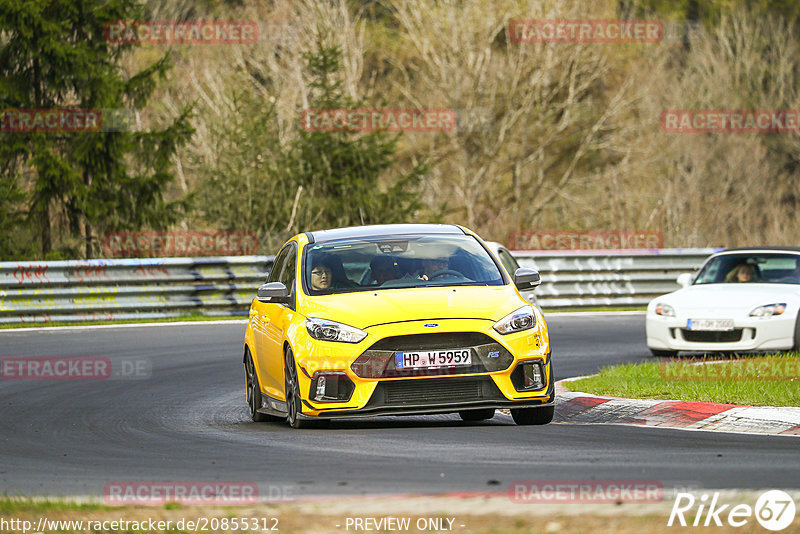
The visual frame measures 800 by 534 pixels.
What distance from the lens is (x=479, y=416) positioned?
11.2 meters

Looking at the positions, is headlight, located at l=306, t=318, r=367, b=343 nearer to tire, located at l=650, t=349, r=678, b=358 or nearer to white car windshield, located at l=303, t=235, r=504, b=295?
white car windshield, located at l=303, t=235, r=504, b=295

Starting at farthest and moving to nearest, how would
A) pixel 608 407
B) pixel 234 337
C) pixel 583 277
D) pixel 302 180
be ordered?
pixel 302 180 → pixel 583 277 → pixel 234 337 → pixel 608 407

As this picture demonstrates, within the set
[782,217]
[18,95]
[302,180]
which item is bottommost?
[782,217]

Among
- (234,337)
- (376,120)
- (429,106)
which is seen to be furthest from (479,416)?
(429,106)

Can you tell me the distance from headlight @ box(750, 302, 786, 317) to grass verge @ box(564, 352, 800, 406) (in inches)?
31.3

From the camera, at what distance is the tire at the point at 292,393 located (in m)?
10.1

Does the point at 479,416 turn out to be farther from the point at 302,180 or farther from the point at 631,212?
the point at 631,212

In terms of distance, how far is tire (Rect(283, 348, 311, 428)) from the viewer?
→ 1011 centimetres

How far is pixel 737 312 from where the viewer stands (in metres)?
15.8

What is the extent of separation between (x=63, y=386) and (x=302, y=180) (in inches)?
703

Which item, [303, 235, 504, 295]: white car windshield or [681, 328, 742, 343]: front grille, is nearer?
[303, 235, 504, 295]: white car windshield
